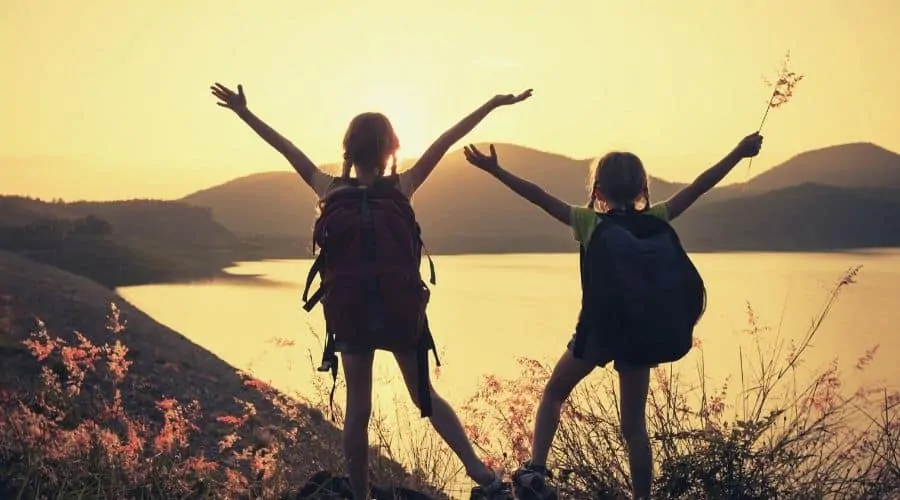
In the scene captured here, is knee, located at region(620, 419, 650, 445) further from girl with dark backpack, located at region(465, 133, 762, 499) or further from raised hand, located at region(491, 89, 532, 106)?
raised hand, located at region(491, 89, 532, 106)

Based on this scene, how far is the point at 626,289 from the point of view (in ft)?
11.6

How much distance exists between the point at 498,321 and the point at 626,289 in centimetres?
3115

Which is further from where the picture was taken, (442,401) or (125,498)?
(125,498)

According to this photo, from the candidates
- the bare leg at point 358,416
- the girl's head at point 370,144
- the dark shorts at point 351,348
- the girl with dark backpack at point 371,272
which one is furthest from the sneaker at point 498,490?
the girl's head at point 370,144

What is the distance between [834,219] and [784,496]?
118 m

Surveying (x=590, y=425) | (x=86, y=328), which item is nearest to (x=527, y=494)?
(x=590, y=425)

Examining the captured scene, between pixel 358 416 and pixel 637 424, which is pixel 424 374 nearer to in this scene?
pixel 358 416

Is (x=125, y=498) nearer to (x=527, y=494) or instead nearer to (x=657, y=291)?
(x=527, y=494)

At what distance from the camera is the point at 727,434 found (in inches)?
161

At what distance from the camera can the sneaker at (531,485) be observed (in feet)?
12.3

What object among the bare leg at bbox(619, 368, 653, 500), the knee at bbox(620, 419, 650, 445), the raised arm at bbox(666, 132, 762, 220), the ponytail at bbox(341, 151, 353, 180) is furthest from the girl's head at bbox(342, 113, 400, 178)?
the knee at bbox(620, 419, 650, 445)

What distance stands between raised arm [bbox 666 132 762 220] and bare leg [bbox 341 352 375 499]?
1539mm

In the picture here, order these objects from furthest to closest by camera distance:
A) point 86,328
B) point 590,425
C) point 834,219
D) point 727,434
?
point 834,219 → point 86,328 → point 590,425 → point 727,434

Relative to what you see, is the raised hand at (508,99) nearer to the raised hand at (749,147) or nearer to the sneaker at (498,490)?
the raised hand at (749,147)
